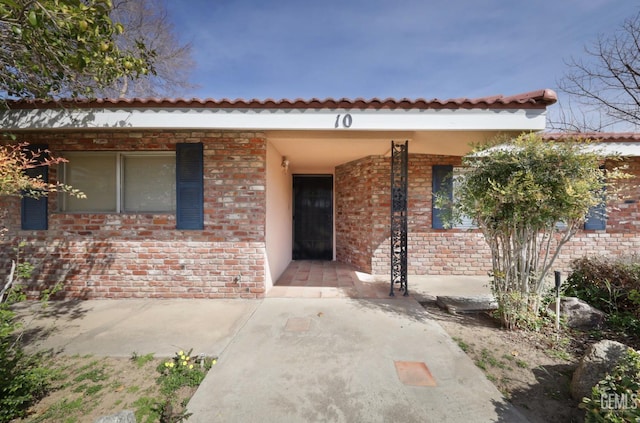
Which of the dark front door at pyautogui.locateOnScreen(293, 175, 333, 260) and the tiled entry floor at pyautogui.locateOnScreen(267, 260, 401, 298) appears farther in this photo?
Result: the dark front door at pyautogui.locateOnScreen(293, 175, 333, 260)

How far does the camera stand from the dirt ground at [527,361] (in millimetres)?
1920

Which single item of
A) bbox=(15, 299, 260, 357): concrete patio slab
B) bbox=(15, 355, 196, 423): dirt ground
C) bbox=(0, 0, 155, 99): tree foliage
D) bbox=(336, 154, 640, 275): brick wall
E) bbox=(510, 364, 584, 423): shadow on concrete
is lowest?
bbox=(510, 364, 584, 423): shadow on concrete

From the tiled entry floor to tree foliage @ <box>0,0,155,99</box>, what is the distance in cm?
373

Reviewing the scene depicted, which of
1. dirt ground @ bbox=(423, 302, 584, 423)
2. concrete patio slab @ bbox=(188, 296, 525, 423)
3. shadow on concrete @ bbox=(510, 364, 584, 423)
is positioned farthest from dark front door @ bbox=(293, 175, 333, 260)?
shadow on concrete @ bbox=(510, 364, 584, 423)

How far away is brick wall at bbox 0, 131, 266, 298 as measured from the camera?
4.04 m

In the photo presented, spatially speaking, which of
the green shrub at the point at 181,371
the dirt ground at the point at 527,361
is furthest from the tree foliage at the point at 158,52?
the dirt ground at the point at 527,361

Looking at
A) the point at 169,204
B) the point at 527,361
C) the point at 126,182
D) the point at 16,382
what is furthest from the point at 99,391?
the point at 527,361

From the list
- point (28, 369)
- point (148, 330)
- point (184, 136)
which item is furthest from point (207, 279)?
point (184, 136)

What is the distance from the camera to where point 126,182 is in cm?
418

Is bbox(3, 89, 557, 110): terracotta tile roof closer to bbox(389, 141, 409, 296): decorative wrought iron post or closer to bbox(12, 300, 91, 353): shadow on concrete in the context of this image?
bbox(389, 141, 409, 296): decorative wrought iron post

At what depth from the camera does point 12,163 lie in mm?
2256

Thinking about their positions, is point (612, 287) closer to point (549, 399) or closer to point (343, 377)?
point (549, 399)

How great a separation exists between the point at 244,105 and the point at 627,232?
324 inches
